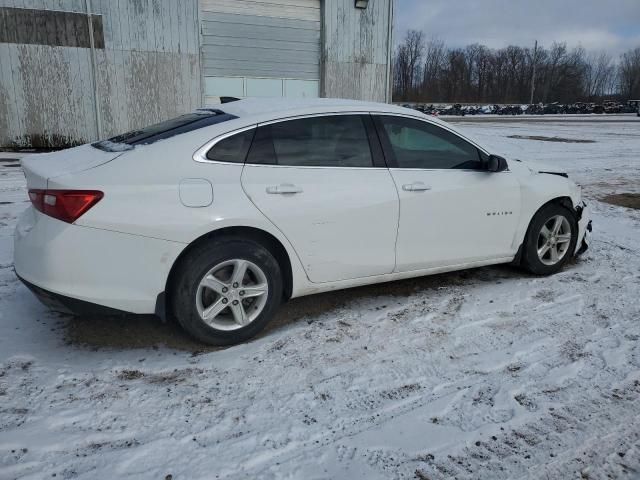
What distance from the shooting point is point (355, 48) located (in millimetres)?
14609

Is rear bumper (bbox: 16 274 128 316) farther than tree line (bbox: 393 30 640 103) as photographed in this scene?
No

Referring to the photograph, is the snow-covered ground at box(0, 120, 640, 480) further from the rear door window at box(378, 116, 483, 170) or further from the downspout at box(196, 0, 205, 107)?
the downspout at box(196, 0, 205, 107)

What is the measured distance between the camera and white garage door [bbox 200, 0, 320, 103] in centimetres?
1340

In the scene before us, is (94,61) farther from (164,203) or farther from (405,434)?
(405,434)

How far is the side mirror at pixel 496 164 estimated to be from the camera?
4.43m

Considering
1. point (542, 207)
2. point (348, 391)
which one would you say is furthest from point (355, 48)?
point (348, 391)

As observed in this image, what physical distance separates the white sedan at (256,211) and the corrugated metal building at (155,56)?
9993mm

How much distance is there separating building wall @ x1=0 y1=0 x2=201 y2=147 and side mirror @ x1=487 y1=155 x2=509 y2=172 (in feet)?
34.8

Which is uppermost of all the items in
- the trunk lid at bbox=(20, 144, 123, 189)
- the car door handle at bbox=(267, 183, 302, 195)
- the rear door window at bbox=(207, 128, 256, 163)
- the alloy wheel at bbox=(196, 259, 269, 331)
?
the rear door window at bbox=(207, 128, 256, 163)

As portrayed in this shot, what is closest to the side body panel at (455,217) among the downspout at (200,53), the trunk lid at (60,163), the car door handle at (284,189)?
the car door handle at (284,189)

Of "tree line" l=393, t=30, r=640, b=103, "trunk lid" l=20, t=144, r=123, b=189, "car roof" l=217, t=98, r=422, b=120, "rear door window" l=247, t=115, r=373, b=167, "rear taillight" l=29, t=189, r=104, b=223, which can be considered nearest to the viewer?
"rear taillight" l=29, t=189, r=104, b=223

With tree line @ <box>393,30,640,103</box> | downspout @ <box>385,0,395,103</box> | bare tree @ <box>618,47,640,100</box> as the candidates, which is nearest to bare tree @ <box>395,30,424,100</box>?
tree line @ <box>393,30,640,103</box>

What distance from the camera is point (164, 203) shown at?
3260mm

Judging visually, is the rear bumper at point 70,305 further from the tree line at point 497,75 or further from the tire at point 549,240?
the tree line at point 497,75
